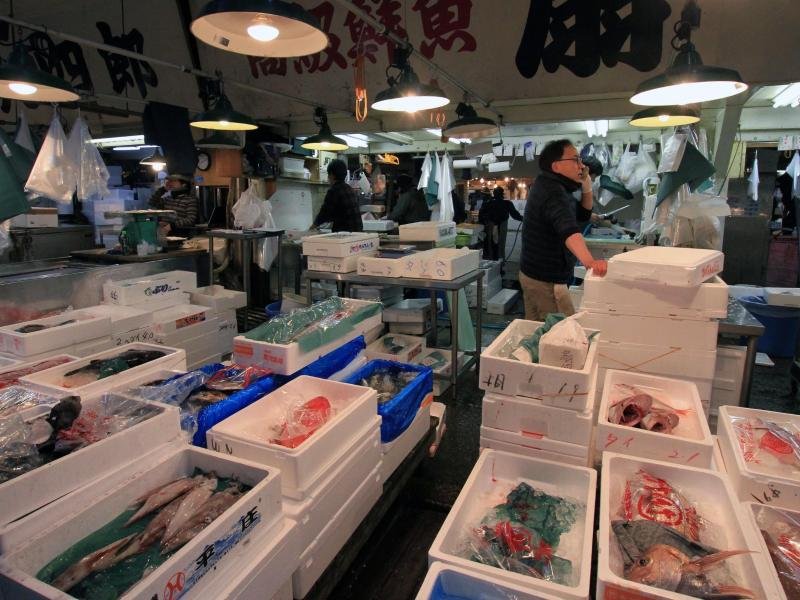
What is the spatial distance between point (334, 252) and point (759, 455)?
3.03m

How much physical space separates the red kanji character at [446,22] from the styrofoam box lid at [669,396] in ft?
12.1

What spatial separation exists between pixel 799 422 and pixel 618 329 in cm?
79

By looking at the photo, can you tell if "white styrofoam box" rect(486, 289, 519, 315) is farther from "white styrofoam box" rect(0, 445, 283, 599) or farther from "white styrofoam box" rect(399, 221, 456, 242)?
"white styrofoam box" rect(0, 445, 283, 599)

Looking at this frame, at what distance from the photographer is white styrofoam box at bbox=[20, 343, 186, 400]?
5.73 feet

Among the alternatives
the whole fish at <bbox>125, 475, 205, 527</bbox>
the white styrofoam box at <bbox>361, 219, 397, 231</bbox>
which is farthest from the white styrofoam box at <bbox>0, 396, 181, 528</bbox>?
the white styrofoam box at <bbox>361, 219, 397, 231</bbox>

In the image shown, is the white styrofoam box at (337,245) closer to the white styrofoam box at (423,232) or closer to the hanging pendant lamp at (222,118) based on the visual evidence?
the white styrofoam box at (423,232)

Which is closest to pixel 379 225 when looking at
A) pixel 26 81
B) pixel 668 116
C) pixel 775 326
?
pixel 668 116

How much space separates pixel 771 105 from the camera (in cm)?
618

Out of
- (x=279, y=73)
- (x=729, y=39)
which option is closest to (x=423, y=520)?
(x=729, y=39)

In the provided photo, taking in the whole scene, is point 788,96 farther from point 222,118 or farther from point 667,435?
point 222,118

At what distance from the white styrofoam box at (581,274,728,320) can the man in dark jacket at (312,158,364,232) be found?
3.77 meters

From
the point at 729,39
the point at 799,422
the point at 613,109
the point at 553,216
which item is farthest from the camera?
the point at 613,109

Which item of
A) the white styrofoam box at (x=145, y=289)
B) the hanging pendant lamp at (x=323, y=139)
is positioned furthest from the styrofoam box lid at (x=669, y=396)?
the hanging pendant lamp at (x=323, y=139)

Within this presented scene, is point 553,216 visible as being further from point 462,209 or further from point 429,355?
point 462,209
